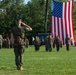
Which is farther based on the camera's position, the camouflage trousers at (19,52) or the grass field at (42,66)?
the camouflage trousers at (19,52)

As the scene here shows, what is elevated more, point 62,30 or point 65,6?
point 65,6

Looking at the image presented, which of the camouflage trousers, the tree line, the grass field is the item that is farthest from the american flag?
the tree line

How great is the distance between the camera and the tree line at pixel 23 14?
262 ft

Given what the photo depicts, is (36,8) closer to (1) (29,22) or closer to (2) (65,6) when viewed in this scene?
(1) (29,22)

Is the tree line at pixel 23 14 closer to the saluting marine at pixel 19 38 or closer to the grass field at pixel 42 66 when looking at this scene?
the grass field at pixel 42 66

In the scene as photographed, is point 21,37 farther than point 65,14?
No

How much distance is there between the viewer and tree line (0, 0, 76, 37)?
7994cm

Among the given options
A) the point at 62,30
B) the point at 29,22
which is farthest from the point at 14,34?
the point at 29,22

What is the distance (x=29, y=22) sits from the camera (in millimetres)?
81000

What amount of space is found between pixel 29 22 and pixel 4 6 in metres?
6.37

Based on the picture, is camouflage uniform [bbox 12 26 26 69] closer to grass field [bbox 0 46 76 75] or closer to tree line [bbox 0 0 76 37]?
grass field [bbox 0 46 76 75]

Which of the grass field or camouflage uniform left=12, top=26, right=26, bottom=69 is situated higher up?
camouflage uniform left=12, top=26, right=26, bottom=69

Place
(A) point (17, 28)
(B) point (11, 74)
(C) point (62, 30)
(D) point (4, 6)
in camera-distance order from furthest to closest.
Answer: (D) point (4, 6) → (C) point (62, 30) → (A) point (17, 28) → (B) point (11, 74)

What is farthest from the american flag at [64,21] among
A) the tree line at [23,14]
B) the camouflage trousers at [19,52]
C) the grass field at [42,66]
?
the tree line at [23,14]
